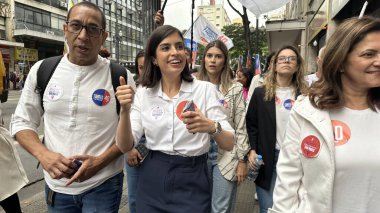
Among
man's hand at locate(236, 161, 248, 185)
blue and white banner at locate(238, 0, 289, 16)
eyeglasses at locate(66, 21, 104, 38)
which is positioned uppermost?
blue and white banner at locate(238, 0, 289, 16)

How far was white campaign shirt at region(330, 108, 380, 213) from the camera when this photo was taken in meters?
1.66

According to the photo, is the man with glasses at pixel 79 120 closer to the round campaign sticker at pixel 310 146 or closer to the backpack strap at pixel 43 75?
the backpack strap at pixel 43 75

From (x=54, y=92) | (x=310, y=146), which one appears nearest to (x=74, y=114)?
(x=54, y=92)

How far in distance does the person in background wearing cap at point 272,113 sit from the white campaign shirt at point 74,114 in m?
1.46

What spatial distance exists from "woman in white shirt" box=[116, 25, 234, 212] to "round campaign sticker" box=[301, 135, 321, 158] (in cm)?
49

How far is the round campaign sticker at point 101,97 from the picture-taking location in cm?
223

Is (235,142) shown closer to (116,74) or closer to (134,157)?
(134,157)

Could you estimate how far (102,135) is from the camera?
7.36 ft

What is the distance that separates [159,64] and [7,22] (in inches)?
1338

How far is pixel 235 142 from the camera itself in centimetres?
335

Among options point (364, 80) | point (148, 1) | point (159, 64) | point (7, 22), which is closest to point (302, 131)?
point (364, 80)

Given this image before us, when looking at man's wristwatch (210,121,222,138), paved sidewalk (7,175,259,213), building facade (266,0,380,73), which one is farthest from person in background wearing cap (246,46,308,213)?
paved sidewalk (7,175,259,213)

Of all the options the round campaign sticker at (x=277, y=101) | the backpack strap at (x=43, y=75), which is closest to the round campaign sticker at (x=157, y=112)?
the backpack strap at (x=43, y=75)

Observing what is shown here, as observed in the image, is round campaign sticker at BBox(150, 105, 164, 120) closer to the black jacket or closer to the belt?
the belt
